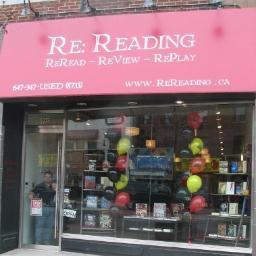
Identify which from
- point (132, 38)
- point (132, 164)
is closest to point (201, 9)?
point (132, 38)

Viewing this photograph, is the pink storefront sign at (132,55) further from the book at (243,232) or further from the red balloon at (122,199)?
the book at (243,232)

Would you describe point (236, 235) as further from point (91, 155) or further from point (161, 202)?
point (91, 155)

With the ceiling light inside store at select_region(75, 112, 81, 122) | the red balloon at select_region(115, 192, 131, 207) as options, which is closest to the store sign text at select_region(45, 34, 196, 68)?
the ceiling light inside store at select_region(75, 112, 81, 122)

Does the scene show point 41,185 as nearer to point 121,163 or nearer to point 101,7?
point 121,163

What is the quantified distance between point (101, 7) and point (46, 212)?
3.90 metres

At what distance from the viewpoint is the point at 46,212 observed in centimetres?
978

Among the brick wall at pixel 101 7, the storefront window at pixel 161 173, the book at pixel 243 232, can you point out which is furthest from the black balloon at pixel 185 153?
the brick wall at pixel 101 7

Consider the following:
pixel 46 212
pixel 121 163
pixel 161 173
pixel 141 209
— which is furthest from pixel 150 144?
pixel 46 212

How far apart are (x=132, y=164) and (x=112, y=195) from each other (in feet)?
2.21

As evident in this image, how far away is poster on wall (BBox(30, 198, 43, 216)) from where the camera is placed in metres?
9.82

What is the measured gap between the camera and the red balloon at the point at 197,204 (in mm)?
8781

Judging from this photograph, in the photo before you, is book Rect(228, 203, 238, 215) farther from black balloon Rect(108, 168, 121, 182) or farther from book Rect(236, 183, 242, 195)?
black balloon Rect(108, 168, 121, 182)

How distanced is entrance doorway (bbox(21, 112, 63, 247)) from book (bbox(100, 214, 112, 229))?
2.75 ft

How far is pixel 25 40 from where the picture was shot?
8922 mm
